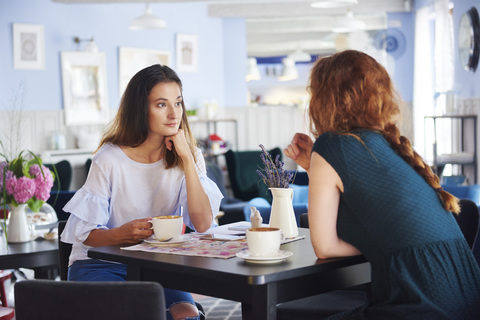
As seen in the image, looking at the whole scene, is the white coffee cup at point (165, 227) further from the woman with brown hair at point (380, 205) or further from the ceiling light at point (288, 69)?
A: the ceiling light at point (288, 69)

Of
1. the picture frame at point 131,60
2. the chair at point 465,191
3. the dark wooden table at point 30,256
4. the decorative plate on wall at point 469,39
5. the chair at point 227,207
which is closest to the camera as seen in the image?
the dark wooden table at point 30,256

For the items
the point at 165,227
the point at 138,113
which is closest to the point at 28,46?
the point at 138,113

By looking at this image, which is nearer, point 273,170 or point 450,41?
point 273,170

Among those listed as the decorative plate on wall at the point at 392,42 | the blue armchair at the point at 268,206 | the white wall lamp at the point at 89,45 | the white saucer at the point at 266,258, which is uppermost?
the decorative plate on wall at the point at 392,42

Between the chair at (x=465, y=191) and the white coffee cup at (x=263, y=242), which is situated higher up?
the white coffee cup at (x=263, y=242)

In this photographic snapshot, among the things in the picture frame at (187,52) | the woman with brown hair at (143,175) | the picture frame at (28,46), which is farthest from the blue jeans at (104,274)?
the picture frame at (187,52)

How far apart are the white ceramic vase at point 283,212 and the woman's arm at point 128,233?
42cm

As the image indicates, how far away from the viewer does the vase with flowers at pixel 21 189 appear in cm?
348

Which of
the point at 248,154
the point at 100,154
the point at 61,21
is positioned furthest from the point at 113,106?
the point at 100,154

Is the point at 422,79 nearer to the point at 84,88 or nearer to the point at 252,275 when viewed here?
the point at 84,88

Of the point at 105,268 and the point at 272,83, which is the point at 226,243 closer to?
the point at 105,268

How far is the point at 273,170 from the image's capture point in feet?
7.89

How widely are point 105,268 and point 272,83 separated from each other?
920 cm

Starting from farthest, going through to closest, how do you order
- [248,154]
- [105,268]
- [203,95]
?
[203,95] < [248,154] < [105,268]
